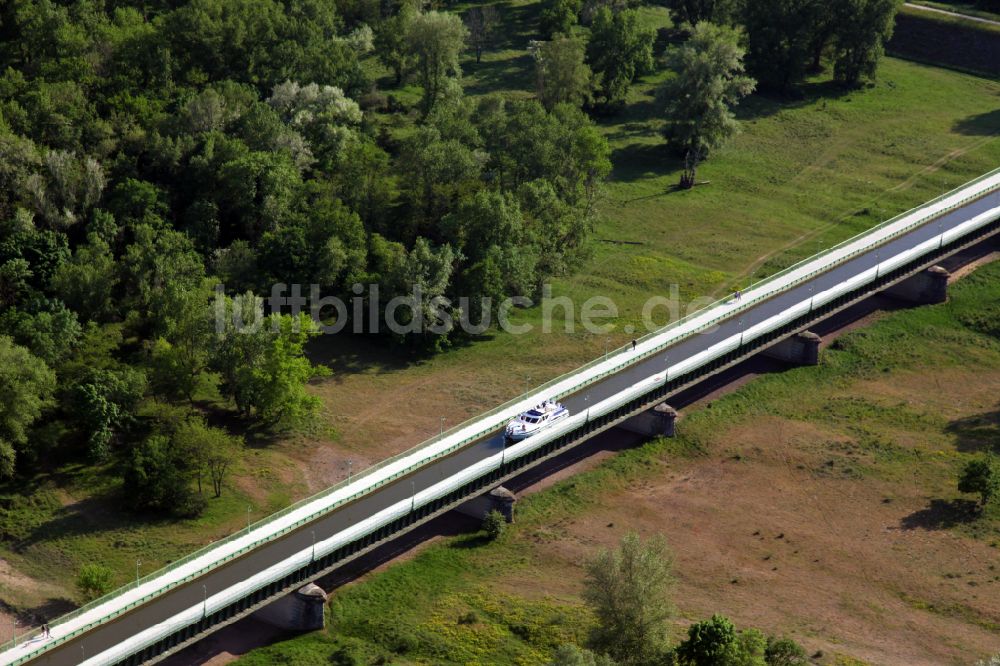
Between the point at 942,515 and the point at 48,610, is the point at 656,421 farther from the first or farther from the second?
the point at 48,610

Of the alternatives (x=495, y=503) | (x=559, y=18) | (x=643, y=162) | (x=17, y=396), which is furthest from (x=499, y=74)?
(x=17, y=396)

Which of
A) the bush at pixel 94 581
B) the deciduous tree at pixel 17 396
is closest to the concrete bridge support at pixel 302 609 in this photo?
the bush at pixel 94 581

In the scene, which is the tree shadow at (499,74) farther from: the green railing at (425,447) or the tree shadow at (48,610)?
the tree shadow at (48,610)

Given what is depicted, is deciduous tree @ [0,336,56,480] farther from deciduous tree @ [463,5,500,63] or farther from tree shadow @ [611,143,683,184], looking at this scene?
deciduous tree @ [463,5,500,63]

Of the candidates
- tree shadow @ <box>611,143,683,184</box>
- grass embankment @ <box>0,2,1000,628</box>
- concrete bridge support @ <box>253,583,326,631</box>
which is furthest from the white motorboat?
tree shadow @ <box>611,143,683,184</box>

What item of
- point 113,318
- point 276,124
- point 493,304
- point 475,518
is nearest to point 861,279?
point 493,304

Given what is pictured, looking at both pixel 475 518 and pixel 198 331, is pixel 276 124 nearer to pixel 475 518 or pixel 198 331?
pixel 198 331
